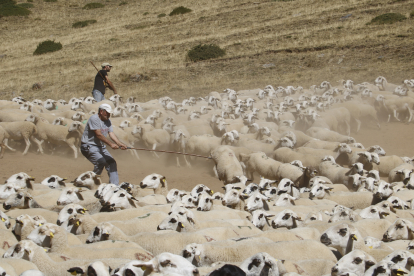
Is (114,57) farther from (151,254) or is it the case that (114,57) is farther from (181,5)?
(151,254)

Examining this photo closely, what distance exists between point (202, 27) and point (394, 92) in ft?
66.5

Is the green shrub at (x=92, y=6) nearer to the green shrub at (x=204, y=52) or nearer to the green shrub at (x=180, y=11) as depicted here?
the green shrub at (x=180, y=11)

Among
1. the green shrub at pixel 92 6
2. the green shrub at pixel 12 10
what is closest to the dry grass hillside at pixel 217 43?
the green shrub at pixel 12 10

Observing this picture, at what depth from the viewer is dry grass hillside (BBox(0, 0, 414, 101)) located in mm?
22031

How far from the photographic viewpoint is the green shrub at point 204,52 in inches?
1057

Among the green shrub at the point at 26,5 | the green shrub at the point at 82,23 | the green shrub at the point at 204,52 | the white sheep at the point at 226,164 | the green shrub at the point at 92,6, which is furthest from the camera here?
the green shrub at the point at 92,6

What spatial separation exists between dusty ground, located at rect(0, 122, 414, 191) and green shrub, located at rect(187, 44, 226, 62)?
14.5 m

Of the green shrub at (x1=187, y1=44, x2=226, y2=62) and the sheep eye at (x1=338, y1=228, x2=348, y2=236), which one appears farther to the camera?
the green shrub at (x1=187, y1=44, x2=226, y2=62)

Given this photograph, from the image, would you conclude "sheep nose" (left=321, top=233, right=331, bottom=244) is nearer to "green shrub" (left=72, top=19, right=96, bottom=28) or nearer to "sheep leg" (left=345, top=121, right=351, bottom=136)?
"sheep leg" (left=345, top=121, right=351, bottom=136)

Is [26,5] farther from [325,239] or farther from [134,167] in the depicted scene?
[325,239]

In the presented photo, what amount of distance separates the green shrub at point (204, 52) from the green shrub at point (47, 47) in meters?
12.0

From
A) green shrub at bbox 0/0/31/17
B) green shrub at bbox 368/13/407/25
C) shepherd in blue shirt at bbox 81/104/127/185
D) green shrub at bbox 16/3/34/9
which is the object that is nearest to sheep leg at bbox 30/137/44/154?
shepherd in blue shirt at bbox 81/104/127/185

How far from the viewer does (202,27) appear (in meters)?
34.7

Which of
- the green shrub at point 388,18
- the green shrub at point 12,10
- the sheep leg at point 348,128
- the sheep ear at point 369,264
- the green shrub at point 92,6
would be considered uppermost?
the green shrub at point 12,10
